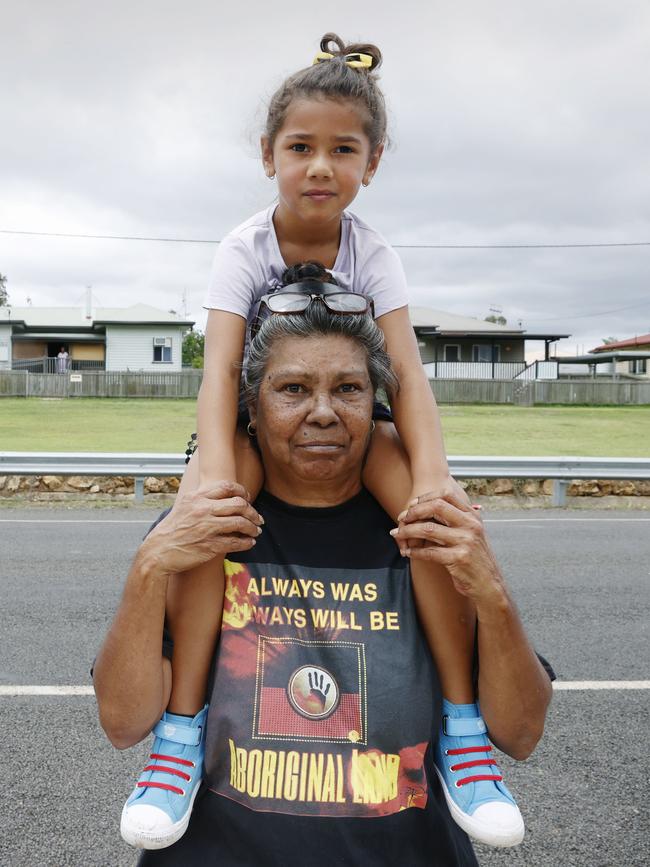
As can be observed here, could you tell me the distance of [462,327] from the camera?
45.0 meters

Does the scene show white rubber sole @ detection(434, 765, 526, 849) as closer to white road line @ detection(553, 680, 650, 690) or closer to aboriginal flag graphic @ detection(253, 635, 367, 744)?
aboriginal flag graphic @ detection(253, 635, 367, 744)

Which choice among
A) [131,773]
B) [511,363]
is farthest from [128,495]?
[511,363]

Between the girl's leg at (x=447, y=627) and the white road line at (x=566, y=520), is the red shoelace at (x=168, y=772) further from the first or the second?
the white road line at (x=566, y=520)

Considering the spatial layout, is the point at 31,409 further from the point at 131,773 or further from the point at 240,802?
the point at 240,802

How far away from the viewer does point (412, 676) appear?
1732 millimetres

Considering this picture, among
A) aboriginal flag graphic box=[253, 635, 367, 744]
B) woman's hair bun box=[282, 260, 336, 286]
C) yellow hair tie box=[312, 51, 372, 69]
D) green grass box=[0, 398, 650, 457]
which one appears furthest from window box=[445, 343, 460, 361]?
aboriginal flag graphic box=[253, 635, 367, 744]

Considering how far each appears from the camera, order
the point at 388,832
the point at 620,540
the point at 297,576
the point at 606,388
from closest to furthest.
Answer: the point at 388,832, the point at 297,576, the point at 620,540, the point at 606,388

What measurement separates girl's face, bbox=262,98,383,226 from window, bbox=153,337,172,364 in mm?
41894

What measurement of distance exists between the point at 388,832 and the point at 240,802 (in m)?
0.32

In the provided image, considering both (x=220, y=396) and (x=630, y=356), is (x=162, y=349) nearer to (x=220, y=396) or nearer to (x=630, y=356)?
(x=630, y=356)

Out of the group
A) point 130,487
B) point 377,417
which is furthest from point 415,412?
point 130,487

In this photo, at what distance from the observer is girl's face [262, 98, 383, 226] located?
265 cm

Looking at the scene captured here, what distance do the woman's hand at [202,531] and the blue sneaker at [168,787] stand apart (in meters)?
0.39

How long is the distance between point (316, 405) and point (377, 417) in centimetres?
49
